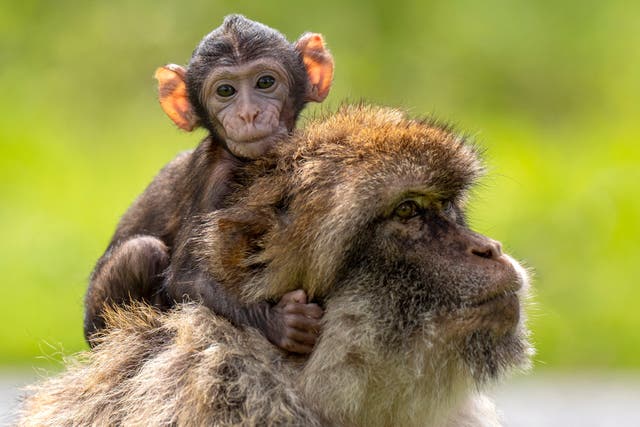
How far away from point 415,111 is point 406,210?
978cm

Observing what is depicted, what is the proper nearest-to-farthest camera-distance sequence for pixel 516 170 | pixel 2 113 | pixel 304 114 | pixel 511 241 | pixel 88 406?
pixel 88 406
pixel 304 114
pixel 511 241
pixel 516 170
pixel 2 113

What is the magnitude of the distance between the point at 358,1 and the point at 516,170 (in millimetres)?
4759

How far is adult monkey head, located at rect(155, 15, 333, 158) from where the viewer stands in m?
7.39

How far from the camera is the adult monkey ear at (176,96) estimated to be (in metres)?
8.08

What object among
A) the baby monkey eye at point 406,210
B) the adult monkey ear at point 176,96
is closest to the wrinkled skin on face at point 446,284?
the baby monkey eye at point 406,210

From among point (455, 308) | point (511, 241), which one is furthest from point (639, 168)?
point (455, 308)

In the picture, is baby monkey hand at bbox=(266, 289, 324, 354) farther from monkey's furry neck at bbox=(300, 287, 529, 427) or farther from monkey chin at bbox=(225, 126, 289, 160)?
monkey chin at bbox=(225, 126, 289, 160)

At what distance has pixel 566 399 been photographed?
1253cm

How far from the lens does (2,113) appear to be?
19.0 m

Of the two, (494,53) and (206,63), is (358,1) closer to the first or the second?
(494,53)

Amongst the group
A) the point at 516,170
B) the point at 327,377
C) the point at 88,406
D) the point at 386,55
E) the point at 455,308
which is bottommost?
the point at 88,406

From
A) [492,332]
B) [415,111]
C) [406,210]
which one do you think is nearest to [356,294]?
[406,210]

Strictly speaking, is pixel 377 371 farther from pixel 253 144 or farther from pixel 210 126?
pixel 210 126

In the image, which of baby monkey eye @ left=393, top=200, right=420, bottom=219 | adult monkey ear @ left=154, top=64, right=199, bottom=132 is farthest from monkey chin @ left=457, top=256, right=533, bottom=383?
adult monkey ear @ left=154, top=64, right=199, bottom=132
